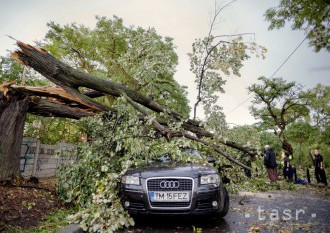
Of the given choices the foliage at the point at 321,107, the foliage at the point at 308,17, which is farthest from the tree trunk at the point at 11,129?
the foliage at the point at 321,107

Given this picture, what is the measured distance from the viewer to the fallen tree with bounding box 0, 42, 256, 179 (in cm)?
677

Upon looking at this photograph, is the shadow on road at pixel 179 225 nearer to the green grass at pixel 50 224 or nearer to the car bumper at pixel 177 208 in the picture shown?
the car bumper at pixel 177 208

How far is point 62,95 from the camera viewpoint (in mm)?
7781

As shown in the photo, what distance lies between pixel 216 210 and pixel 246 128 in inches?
169

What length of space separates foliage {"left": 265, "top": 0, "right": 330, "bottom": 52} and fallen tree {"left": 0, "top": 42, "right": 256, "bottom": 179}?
4796mm

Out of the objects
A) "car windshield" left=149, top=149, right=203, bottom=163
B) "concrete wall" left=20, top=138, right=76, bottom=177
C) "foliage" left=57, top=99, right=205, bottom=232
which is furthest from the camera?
"concrete wall" left=20, top=138, right=76, bottom=177

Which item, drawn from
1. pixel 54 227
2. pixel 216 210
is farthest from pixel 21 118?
pixel 216 210

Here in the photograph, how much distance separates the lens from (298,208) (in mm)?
6715

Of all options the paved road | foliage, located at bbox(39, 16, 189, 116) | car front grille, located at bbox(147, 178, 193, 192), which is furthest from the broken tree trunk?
foliage, located at bbox(39, 16, 189, 116)

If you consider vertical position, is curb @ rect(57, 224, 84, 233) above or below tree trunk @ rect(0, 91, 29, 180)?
below

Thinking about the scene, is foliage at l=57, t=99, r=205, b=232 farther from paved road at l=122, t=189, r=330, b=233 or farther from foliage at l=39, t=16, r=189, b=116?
foliage at l=39, t=16, r=189, b=116

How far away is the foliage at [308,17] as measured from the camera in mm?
8695

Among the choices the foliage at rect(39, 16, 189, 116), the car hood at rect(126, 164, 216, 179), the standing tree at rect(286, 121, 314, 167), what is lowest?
the car hood at rect(126, 164, 216, 179)

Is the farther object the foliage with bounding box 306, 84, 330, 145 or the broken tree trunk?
the foliage with bounding box 306, 84, 330, 145
